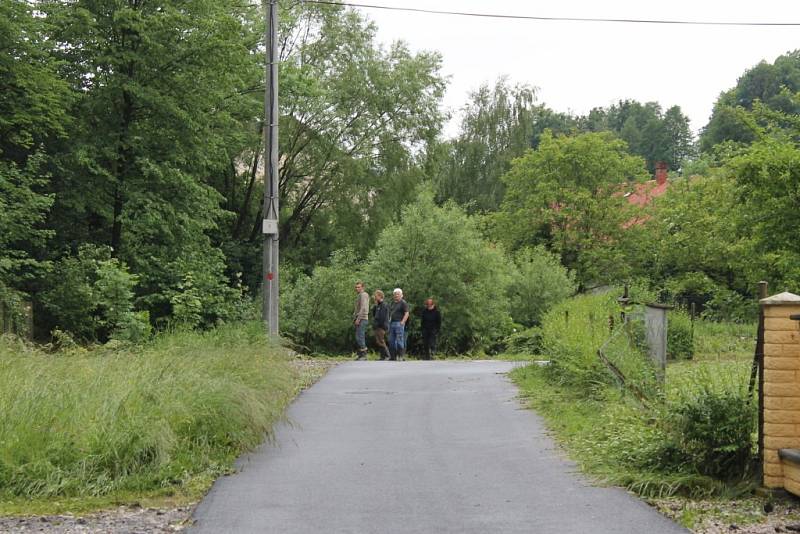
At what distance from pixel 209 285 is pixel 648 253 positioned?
2662 centimetres

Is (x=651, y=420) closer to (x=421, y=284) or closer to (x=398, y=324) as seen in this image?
(x=398, y=324)

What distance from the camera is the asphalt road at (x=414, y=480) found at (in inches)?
271

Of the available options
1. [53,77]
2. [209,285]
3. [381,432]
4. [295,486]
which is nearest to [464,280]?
[209,285]

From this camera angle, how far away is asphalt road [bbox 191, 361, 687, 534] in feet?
22.6

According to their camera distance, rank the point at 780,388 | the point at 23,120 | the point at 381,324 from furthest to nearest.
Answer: the point at 381,324 → the point at 23,120 → the point at 780,388


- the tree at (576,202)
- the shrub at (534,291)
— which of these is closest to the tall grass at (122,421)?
the shrub at (534,291)

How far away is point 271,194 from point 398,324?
6247 mm

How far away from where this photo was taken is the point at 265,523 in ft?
22.6

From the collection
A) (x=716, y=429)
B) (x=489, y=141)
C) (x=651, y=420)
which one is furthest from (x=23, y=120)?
(x=489, y=141)

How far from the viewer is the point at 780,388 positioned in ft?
24.6

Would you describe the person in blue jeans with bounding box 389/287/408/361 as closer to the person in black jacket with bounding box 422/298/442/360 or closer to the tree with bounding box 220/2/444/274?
the person in black jacket with bounding box 422/298/442/360

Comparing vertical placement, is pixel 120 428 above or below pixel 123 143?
below

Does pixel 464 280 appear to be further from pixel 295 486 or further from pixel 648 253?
pixel 295 486

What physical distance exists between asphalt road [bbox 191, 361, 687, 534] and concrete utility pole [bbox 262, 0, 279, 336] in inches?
238
